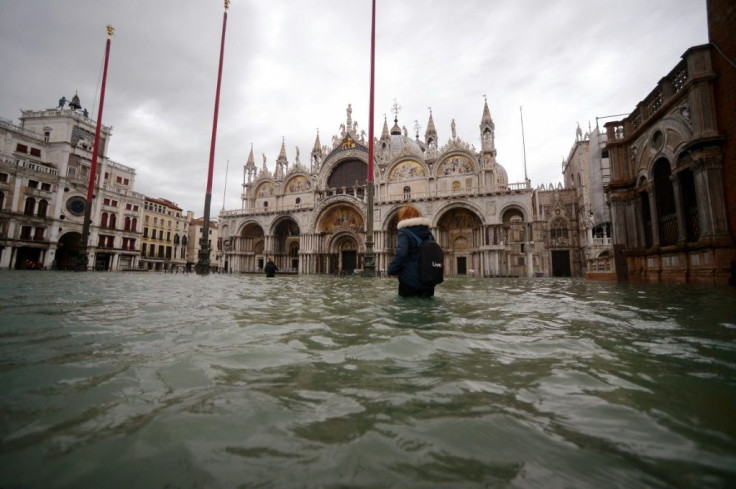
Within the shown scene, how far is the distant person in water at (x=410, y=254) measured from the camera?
18.1 ft

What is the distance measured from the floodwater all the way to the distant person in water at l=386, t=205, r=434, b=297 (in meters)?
2.68

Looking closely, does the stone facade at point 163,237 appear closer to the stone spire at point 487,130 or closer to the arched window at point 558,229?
the stone spire at point 487,130

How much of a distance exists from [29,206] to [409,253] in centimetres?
4292

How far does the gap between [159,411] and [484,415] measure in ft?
4.35

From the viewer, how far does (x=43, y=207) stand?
109 ft

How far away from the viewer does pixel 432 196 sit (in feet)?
94.9

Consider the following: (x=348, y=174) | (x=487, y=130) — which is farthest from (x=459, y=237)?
(x=348, y=174)

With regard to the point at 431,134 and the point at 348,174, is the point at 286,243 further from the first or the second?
the point at 431,134

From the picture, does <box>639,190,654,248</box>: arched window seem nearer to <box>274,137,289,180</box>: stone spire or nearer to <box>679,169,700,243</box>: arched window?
<box>679,169,700,243</box>: arched window

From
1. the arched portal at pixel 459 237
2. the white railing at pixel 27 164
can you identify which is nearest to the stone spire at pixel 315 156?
the arched portal at pixel 459 237

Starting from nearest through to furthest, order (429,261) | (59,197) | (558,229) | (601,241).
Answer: (429,261), (601,241), (558,229), (59,197)

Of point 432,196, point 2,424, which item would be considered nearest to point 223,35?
point 432,196

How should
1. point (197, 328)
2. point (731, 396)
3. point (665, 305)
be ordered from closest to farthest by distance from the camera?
point (731, 396) → point (197, 328) → point (665, 305)

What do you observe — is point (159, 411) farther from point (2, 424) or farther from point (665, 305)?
point (665, 305)
